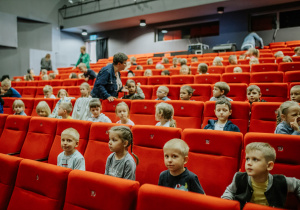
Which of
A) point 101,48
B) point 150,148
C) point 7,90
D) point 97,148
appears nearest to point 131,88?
point 97,148

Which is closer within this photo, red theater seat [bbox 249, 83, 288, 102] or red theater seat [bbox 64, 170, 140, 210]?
red theater seat [bbox 64, 170, 140, 210]

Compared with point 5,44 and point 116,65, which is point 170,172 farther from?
point 5,44

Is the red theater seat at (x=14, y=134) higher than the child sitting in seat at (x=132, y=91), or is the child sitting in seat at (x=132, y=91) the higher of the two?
the child sitting in seat at (x=132, y=91)

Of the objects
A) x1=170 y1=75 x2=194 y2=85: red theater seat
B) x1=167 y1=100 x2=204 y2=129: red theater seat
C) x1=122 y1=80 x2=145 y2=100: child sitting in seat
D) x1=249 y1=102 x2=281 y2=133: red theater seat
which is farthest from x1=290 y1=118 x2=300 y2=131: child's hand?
x1=170 y1=75 x2=194 y2=85: red theater seat

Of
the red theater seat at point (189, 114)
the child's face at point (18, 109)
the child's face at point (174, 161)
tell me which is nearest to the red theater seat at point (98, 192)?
the child's face at point (174, 161)

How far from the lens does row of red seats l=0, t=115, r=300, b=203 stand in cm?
82

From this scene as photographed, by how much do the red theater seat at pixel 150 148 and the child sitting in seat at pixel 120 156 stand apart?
0.07 metres

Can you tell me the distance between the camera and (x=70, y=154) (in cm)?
111

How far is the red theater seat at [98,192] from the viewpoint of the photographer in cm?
58

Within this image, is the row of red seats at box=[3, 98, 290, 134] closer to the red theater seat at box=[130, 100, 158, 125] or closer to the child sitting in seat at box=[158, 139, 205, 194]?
the red theater seat at box=[130, 100, 158, 125]

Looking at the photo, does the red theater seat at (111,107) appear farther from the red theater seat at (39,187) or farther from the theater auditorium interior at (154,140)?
the red theater seat at (39,187)

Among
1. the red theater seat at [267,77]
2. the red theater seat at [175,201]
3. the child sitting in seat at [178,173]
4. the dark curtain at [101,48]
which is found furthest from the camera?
the dark curtain at [101,48]

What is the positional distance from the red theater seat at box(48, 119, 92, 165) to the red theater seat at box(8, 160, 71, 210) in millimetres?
420

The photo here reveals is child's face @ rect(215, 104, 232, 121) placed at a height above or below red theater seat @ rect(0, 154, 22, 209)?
above
